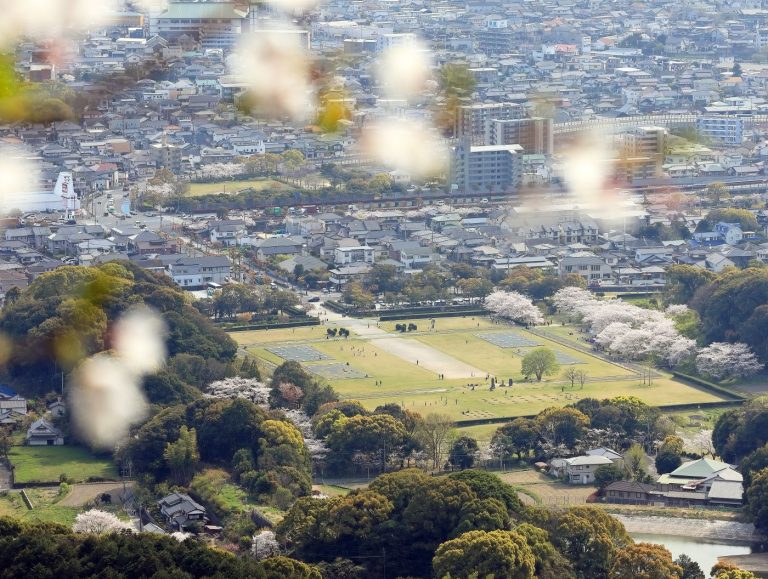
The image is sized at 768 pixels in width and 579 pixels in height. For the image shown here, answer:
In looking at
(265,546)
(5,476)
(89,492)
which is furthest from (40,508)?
(265,546)

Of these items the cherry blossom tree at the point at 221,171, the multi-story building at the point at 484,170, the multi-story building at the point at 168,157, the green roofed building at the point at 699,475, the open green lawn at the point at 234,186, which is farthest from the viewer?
the multi-story building at the point at 168,157

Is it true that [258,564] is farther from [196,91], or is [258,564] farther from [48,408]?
[196,91]

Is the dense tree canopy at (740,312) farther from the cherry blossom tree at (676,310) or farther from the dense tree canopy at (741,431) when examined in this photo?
the dense tree canopy at (741,431)

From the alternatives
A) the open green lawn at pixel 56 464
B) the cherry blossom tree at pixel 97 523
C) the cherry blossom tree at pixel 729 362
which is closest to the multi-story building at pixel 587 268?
the cherry blossom tree at pixel 729 362

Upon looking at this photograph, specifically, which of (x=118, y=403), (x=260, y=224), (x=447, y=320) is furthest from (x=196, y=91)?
(x=118, y=403)

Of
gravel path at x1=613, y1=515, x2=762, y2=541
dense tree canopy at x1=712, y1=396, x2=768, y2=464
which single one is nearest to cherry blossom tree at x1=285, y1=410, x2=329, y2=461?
gravel path at x1=613, y1=515, x2=762, y2=541
